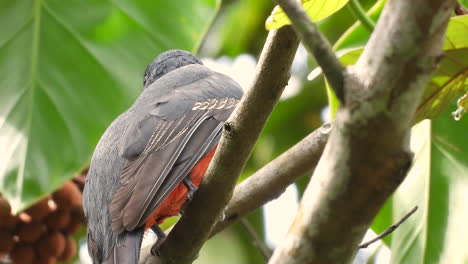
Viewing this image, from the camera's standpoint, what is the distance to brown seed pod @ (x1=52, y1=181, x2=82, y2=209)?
400cm

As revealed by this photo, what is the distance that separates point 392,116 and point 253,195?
76.8 inches

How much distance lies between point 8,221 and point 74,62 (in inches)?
34.5

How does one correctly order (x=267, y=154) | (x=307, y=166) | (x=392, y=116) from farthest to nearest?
1. (x=267, y=154)
2. (x=307, y=166)
3. (x=392, y=116)

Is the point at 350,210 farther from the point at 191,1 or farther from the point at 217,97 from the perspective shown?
the point at 191,1

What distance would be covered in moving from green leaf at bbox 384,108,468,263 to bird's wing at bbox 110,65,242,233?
849 millimetres

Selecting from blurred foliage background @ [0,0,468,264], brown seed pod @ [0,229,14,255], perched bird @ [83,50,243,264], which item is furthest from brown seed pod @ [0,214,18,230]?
perched bird @ [83,50,243,264]

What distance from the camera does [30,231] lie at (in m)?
3.95

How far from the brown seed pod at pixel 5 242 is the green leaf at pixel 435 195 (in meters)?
1.87

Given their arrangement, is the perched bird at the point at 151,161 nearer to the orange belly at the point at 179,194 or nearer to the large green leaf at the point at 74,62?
the orange belly at the point at 179,194

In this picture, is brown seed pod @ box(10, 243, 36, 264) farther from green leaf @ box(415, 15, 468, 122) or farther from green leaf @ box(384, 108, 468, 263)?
green leaf @ box(415, 15, 468, 122)

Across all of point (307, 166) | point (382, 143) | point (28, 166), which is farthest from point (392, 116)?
point (28, 166)

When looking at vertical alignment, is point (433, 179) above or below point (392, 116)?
below

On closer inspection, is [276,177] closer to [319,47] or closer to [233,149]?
[233,149]

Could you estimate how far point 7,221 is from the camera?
154 inches
